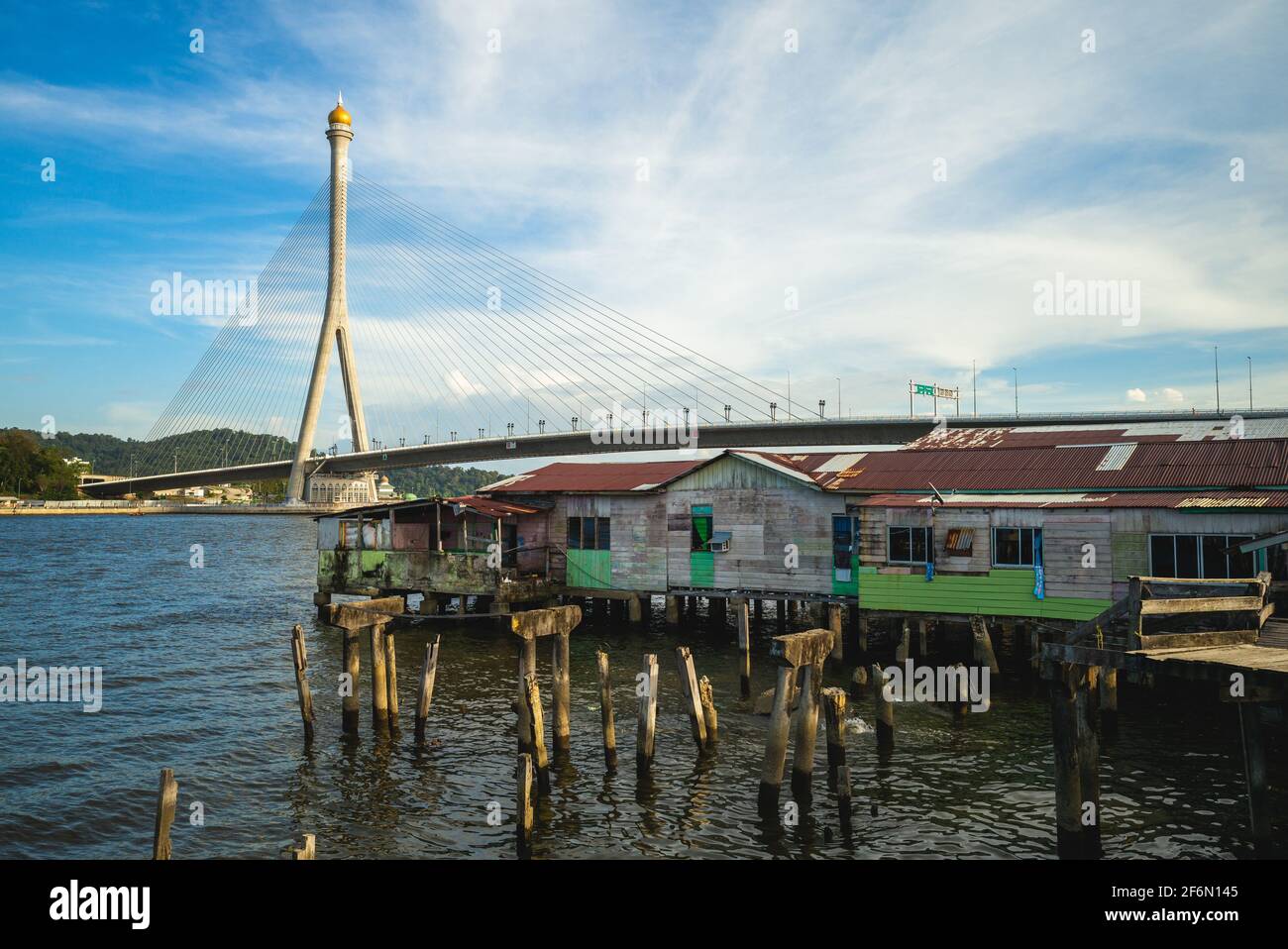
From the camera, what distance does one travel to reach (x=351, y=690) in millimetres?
17703

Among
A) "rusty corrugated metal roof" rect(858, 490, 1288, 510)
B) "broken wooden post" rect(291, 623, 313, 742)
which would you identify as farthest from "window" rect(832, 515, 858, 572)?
"broken wooden post" rect(291, 623, 313, 742)

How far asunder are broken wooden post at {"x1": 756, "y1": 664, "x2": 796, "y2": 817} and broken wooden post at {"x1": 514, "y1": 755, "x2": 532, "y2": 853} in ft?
12.1

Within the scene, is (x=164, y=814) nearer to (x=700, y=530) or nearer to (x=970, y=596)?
(x=970, y=596)

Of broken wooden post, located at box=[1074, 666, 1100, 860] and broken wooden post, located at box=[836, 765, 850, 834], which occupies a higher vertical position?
broken wooden post, located at box=[1074, 666, 1100, 860]

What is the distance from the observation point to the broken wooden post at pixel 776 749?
13281mm

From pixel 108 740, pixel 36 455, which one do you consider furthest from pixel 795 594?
pixel 36 455

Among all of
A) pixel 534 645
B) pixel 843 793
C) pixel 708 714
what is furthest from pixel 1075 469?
pixel 534 645

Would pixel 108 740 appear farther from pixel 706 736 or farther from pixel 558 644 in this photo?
pixel 706 736

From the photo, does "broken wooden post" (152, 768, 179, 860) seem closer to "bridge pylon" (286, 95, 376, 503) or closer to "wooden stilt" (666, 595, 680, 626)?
"wooden stilt" (666, 595, 680, 626)

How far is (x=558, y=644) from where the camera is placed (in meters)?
15.9

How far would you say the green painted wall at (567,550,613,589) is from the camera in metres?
30.2

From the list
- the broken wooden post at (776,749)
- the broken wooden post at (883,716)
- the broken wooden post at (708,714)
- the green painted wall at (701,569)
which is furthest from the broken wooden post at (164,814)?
the green painted wall at (701,569)

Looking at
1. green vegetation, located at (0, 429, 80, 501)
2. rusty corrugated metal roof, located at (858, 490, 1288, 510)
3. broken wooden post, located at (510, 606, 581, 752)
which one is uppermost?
green vegetation, located at (0, 429, 80, 501)

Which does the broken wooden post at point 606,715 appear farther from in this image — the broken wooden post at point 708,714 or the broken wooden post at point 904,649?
the broken wooden post at point 904,649
